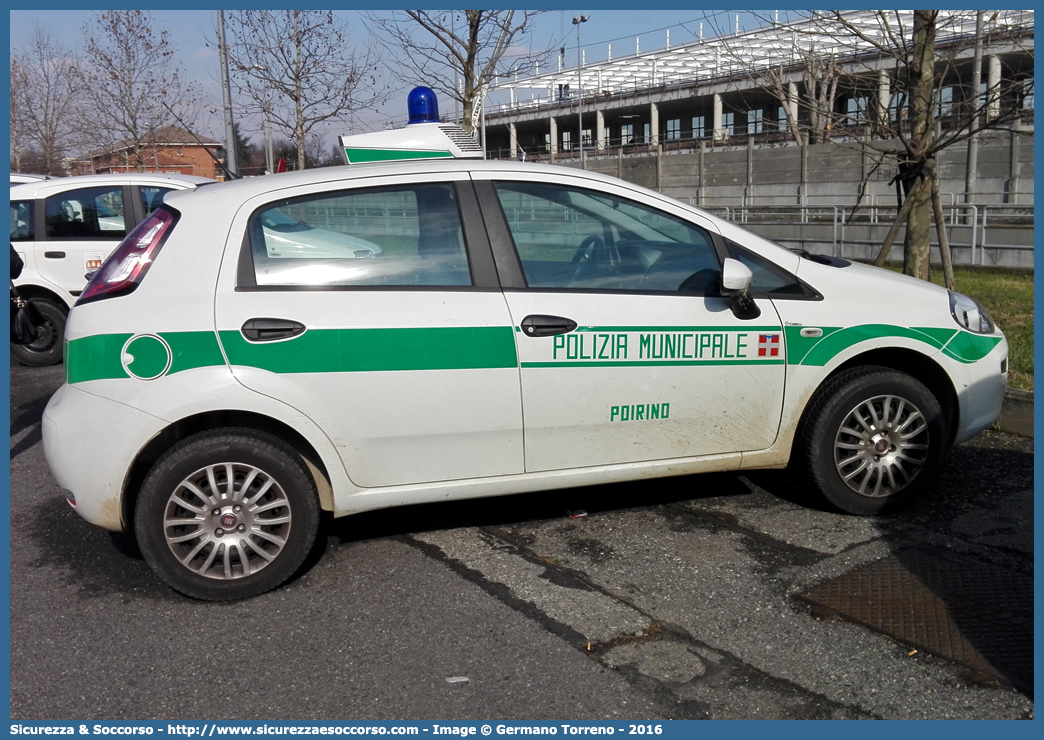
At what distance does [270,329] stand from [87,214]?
6.93 meters

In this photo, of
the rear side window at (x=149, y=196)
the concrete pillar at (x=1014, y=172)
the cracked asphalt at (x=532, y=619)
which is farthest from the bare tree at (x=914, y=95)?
the concrete pillar at (x=1014, y=172)

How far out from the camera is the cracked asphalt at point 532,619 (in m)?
3.15

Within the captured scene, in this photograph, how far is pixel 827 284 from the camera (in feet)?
14.9

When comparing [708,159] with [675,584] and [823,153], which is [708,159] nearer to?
[823,153]

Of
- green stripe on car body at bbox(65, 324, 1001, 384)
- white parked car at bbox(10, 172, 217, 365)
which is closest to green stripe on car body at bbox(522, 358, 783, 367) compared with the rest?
green stripe on car body at bbox(65, 324, 1001, 384)

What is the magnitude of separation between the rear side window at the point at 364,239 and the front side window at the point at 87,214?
6.44 m

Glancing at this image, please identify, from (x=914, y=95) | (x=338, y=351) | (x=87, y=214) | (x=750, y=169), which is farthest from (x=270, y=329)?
(x=750, y=169)

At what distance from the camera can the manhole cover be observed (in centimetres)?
339

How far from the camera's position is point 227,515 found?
3.90 m

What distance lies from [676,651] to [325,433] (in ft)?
5.44

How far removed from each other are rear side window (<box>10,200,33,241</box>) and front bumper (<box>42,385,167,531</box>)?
6.62m

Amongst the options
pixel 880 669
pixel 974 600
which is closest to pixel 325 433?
pixel 880 669

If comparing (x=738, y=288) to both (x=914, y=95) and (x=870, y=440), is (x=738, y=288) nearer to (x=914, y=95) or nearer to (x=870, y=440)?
(x=870, y=440)

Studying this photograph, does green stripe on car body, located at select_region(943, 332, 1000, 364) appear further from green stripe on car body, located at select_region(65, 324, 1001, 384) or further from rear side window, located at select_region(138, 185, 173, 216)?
rear side window, located at select_region(138, 185, 173, 216)
